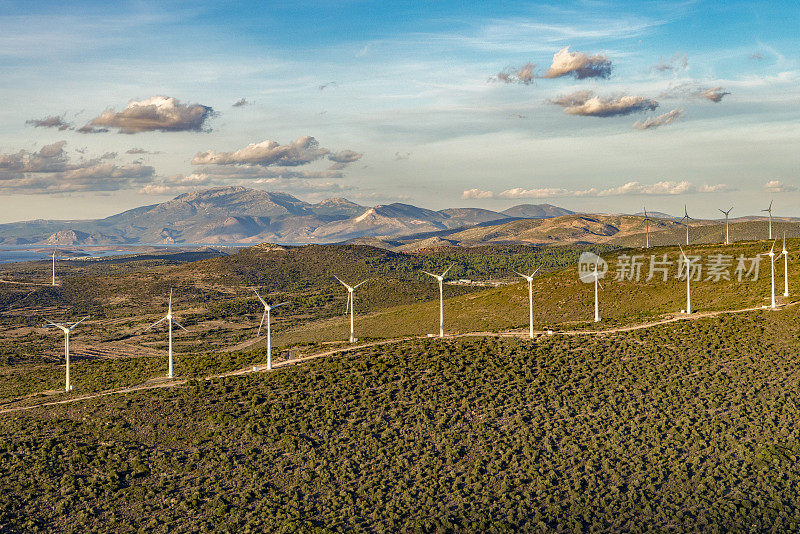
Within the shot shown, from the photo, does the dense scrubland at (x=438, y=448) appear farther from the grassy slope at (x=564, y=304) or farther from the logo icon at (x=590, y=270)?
the logo icon at (x=590, y=270)

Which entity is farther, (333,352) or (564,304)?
(564,304)

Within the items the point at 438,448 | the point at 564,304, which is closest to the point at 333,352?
the point at 438,448

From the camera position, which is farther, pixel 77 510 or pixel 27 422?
pixel 27 422

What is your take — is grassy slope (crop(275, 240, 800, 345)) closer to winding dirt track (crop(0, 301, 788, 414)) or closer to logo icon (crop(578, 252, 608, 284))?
logo icon (crop(578, 252, 608, 284))

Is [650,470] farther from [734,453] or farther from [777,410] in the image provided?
[777,410]

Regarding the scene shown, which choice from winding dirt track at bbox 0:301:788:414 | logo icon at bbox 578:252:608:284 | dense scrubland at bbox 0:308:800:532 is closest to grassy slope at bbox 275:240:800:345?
logo icon at bbox 578:252:608:284

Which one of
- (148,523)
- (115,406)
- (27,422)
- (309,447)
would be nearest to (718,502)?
(309,447)

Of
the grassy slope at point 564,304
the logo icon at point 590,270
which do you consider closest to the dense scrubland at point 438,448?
the grassy slope at point 564,304

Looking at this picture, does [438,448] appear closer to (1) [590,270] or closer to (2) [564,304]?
(2) [564,304]
